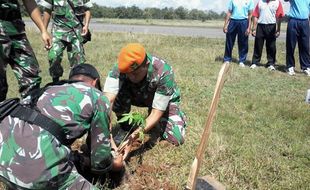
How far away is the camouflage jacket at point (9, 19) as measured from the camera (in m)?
3.54

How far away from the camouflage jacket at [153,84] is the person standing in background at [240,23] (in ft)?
16.0

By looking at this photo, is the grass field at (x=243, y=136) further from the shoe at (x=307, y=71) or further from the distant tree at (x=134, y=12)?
the distant tree at (x=134, y=12)

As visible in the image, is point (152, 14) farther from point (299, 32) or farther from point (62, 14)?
point (62, 14)

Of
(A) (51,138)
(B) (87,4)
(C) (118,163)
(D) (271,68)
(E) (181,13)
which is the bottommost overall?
(E) (181,13)

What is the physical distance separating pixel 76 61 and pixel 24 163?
313cm

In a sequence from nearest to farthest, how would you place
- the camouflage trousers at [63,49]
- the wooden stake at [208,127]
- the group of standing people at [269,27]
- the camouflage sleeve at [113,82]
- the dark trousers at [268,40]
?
1. the wooden stake at [208,127]
2. the camouflage sleeve at [113,82]
3. the camouflage trousers at [63,49]
4. the group of standing people at [269,27]
5. the dark trousers at [268,40]

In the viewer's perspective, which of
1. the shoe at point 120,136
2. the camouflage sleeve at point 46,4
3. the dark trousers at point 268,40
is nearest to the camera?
the shoe at point 120,136

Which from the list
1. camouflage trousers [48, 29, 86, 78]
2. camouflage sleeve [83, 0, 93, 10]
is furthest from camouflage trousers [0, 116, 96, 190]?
camouflage sleeve [83, 0, 93, 10]

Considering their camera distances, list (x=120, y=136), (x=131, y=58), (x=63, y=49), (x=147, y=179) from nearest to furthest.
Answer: (x=131, y=58)
(x=147, y=179)
(x=120, y=136)
(x=63, y=49)

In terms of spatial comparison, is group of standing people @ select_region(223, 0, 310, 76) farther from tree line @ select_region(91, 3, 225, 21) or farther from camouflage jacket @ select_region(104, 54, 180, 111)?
tree line @ select_region(91, 3, 225, 21)

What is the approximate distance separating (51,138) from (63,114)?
0.16m

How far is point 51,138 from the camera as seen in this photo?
2379mm

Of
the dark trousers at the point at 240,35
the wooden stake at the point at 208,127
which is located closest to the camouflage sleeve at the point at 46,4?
the wooden stake at the point at 208,127

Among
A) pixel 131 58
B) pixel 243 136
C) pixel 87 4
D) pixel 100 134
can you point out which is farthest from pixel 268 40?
pixel 100 134
